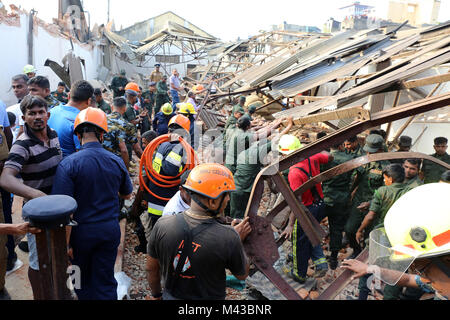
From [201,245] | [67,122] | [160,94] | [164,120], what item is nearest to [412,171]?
[201,245]

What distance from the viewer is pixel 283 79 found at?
567 cm

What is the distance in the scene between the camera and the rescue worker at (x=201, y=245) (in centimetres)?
192

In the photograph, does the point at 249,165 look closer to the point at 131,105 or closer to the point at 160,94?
the point at 131,105

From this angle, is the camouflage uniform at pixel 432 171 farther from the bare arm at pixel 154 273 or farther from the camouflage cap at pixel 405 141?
the bare arm at pixel 154 273

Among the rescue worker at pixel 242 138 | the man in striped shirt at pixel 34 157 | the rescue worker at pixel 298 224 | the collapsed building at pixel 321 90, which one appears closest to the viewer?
the collapsed building at pixel 321 90

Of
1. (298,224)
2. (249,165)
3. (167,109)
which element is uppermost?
(167,109)

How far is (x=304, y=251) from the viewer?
408 centimetres

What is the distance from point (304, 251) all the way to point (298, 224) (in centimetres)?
42

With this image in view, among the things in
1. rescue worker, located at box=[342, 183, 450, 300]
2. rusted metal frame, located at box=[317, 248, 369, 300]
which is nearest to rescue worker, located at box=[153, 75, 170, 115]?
rusted metal frame, located at box=[317, 248, 369, 300]

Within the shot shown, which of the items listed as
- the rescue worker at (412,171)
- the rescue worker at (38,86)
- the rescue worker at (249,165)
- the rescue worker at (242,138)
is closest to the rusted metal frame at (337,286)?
the rescue worker at (412,171)

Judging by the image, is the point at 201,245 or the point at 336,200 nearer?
the point at 201,245

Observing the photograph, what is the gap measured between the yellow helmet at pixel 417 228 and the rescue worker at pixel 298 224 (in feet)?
6.28

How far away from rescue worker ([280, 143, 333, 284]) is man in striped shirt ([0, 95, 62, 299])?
2.51m
